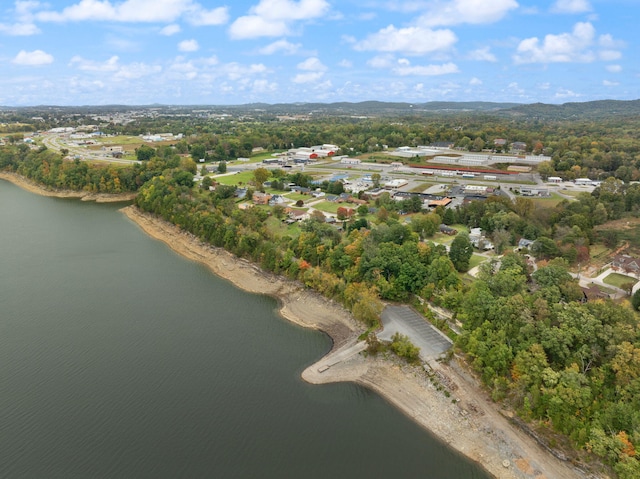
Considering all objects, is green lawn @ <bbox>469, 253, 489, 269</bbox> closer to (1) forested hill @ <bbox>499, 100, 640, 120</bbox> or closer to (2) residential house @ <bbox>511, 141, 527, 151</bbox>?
(2) residential house @ <bbox>511, 141, 527, 151</bbox>

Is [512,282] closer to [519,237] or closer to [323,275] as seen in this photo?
[323,275]

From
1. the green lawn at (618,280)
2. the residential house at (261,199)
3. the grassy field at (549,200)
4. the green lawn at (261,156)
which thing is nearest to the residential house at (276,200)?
the residential house at (261,199)

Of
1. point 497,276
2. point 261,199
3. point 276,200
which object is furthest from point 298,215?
point 497,276

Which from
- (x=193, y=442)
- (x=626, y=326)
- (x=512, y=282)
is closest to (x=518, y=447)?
(x=626, y=326)

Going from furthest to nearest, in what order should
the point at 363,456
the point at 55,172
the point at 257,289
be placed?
1. the point at 55,172
2. the point at 257,289
3. the point at 363,456

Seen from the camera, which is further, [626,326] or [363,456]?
[626,326]

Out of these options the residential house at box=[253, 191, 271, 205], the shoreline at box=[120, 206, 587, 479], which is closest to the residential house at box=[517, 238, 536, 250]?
the shoreline at box=[120, 206, 587, 479]
